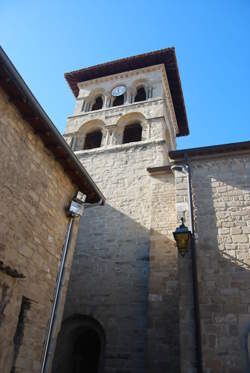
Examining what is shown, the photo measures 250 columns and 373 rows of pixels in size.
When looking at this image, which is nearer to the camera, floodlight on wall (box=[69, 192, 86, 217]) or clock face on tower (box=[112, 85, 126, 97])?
floodlight on wall (box=[69, 192, 86, 217])

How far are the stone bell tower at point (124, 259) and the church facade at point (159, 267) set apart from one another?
3 centimetres

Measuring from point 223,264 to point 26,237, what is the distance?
368cm

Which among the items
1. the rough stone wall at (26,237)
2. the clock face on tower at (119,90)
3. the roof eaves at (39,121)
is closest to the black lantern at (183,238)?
the roof eaves at (39,121)

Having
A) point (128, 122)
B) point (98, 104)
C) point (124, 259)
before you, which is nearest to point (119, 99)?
point (98, 104)

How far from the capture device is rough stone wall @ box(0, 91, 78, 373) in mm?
4586

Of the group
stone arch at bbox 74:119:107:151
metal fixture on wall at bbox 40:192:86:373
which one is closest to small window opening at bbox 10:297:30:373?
metal fixture on wall at bbox 40:192:86:373

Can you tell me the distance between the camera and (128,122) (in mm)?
14070

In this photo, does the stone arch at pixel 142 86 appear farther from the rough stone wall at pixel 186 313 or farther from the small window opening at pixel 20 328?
the small window opening at pixel 20 328

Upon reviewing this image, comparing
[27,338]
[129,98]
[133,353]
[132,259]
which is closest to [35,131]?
[27,338]

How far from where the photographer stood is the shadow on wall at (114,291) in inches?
290

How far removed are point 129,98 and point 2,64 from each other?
11119 millimetres

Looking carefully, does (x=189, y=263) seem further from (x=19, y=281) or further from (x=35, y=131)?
(x=35, y=131)

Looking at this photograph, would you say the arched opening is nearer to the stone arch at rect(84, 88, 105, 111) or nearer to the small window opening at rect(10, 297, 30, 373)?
the small window opening at rect(10, 297, 30, 373)

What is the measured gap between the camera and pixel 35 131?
5.69 m
